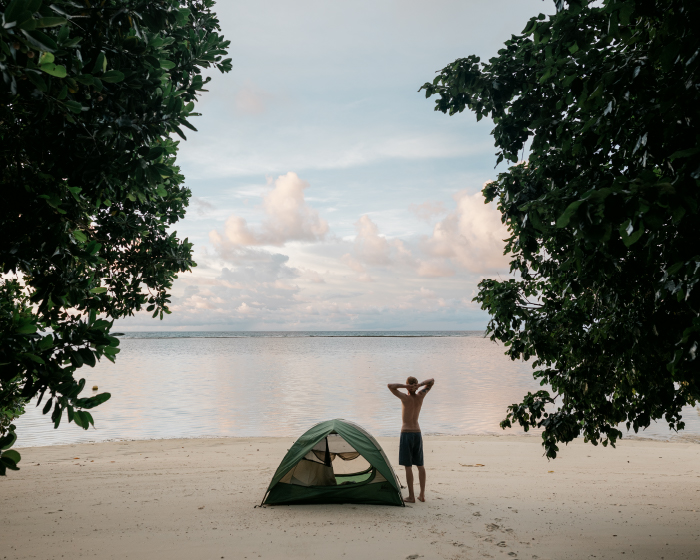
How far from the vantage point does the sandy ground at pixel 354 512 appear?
691cm

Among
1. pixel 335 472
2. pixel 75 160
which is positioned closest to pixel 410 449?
pixel 335 472

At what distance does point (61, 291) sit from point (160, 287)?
3.86 meters

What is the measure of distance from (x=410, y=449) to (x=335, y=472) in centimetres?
161

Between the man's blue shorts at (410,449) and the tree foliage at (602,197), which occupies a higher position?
the tree foliage at (602,197)

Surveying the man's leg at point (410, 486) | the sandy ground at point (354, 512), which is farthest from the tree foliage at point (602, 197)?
the man's leg at point (410, 486)

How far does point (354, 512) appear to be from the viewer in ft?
27.7

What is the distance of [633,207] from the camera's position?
2.78 m

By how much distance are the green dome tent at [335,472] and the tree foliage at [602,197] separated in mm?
2799

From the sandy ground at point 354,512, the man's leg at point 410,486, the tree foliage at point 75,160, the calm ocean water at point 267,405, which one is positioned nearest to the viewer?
the tree foliage at point 75,160

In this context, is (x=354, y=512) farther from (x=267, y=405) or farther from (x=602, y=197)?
(x=267, y=405)

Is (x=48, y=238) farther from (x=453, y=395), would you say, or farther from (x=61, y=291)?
(x=453, y=395)

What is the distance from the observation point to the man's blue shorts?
8875mm

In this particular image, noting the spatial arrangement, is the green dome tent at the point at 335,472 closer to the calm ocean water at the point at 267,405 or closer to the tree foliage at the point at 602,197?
the tree foliage at the point at 602,197

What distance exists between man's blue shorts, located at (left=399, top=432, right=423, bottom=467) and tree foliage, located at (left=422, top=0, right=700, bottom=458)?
2.11 m
